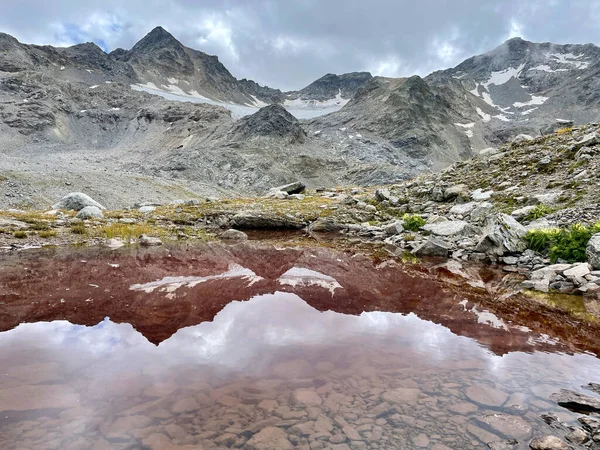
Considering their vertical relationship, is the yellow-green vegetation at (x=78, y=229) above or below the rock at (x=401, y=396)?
above

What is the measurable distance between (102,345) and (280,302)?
406 centimetres

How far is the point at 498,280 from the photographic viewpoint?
477 inches

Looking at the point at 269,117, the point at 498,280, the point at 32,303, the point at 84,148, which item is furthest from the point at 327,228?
the point at 84,148

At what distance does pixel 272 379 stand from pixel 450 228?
16.1 m

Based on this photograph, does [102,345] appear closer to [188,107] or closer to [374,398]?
[374,398]

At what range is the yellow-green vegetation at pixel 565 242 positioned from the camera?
41.2 feet

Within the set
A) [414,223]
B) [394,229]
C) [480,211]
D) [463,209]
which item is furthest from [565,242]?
[463,209]

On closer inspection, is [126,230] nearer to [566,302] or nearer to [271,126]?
[566,302]

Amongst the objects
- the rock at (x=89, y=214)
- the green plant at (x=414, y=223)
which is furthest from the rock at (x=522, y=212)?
the rock at (x=89, y=214)

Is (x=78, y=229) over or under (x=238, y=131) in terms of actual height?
under

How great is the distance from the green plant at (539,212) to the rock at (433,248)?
4.39 meters

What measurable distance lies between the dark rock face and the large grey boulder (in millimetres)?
88021

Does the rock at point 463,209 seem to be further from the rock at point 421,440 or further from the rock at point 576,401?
the rock at point 421,440

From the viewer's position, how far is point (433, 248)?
1659cm
